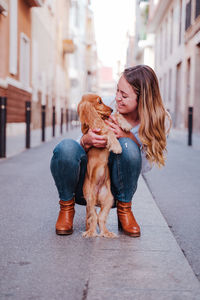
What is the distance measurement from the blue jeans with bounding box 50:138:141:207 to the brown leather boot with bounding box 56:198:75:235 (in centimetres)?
4

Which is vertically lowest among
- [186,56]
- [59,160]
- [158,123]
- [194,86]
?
[59,160]

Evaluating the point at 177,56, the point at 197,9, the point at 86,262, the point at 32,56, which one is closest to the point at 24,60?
the point at 32,56

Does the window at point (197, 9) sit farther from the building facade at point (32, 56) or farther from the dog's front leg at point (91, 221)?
the dog's front leg at point (91, 221)

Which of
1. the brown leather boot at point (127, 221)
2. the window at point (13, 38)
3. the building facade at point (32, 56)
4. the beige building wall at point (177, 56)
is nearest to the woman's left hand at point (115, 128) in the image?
the brown leather boot at point (127, 221)

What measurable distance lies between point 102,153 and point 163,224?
2.37 ft

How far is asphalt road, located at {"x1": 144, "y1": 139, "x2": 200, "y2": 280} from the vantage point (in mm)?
2367

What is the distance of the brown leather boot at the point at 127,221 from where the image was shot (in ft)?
7.95

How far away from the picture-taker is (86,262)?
1970 mm

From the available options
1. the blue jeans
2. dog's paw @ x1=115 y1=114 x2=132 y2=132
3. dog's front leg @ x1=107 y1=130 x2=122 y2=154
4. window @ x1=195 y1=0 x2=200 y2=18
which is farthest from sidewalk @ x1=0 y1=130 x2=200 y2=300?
window @ x1=195 y1=0 x2=200 y2=18

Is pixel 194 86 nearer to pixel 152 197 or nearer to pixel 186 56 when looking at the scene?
pixel 186 56

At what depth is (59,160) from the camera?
2377 mm

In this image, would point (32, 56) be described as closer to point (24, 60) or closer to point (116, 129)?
point (24, 60)

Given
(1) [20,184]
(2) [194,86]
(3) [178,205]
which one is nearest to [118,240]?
(3) [178,205]

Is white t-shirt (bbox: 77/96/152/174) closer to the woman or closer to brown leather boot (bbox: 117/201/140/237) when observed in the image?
the woman
